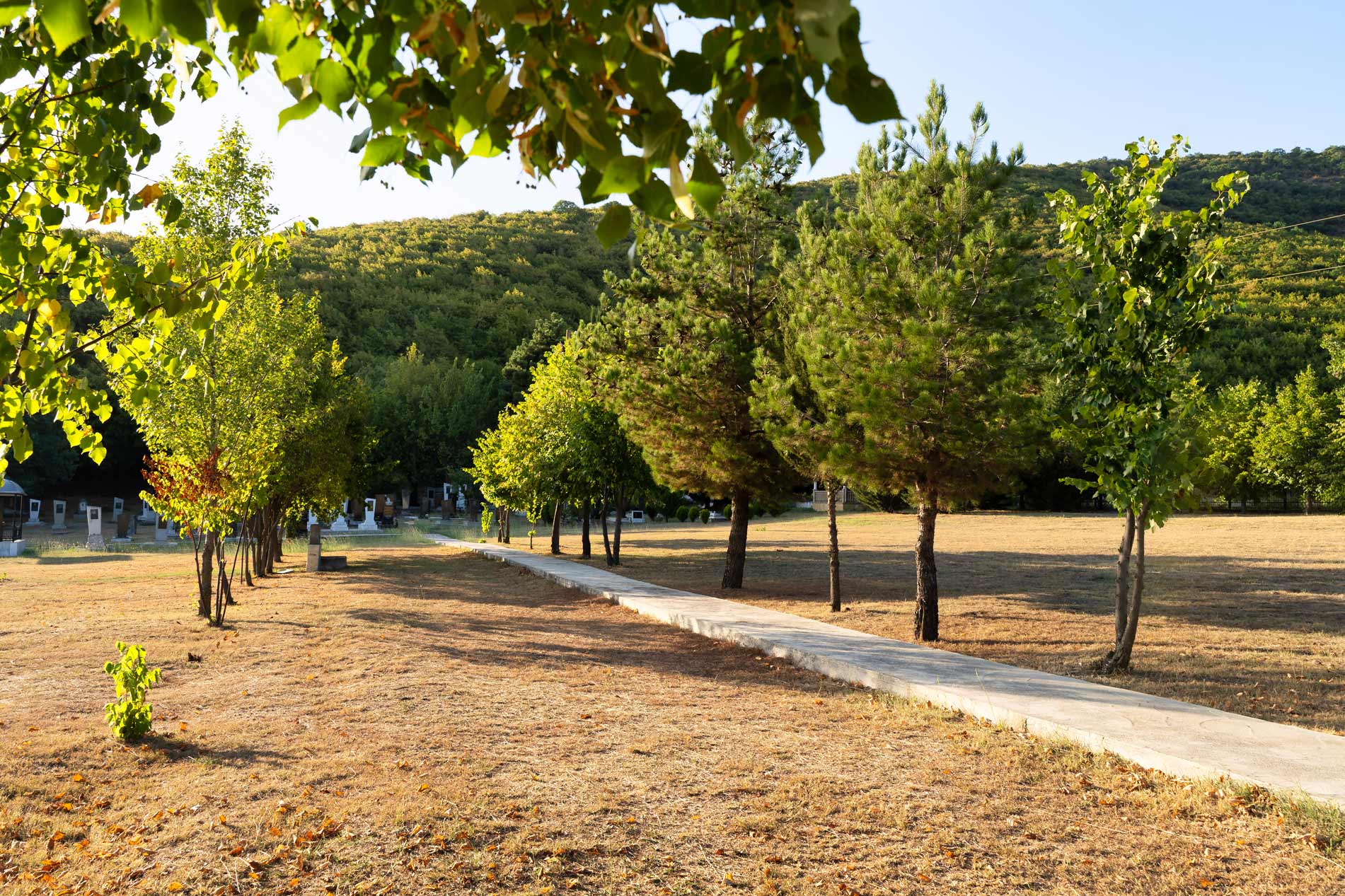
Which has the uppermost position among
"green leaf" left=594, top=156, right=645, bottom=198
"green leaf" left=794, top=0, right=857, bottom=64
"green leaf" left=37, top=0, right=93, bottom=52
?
"green leaf" left=37, top=0, right=93, bottom=52

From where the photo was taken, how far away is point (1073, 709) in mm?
6352

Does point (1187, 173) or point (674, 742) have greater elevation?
point (1187, 173)

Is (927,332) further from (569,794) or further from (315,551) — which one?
(315,551)

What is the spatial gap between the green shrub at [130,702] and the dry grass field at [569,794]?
6.6 inches

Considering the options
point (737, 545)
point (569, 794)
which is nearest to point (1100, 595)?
point (737, 545)

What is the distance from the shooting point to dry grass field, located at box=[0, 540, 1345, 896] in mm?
3812

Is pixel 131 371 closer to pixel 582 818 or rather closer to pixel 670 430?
pixel 582 818

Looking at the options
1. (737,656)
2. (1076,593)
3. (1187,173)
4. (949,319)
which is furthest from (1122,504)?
(1187,173)

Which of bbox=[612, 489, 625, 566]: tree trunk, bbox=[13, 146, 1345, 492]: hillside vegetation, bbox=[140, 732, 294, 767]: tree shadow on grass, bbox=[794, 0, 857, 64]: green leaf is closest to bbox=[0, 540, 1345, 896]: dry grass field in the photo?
bbox=[140, 732, 294, 767]: tree shadow on grass

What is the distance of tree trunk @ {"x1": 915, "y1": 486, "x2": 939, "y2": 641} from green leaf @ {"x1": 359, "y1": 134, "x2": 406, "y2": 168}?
9393 mm

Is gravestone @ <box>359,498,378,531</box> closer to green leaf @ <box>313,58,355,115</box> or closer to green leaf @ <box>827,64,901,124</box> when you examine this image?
green leaf @ <box>313,58,355,115</box>

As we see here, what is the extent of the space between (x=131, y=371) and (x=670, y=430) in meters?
12.0

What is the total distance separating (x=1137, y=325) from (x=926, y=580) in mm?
3961

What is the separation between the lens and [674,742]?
5938mm
